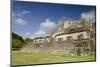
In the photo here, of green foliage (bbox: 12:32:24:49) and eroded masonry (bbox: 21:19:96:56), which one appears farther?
eroded masonry (bbox: 21:19:96:56)

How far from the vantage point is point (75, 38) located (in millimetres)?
2818

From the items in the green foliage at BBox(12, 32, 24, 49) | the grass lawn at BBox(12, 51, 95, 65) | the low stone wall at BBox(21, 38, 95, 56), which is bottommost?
the grass lawn at BBox(12, 51, 95, 65)

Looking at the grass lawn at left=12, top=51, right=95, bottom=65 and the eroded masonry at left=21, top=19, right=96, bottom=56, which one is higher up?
the eroded masonry at left=21, top=19, right=96, bottom=56

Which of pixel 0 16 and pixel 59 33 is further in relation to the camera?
pixel 59 33

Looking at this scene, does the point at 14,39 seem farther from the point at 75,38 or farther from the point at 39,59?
the point at 75,38

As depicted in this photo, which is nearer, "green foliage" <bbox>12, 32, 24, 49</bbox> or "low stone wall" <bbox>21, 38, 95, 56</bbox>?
"green foliage" <bbox>12, 32, 24, 49</bbox>

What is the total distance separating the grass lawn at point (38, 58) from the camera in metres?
2.55

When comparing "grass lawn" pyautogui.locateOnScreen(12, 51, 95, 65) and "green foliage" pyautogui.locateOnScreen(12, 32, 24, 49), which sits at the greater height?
"green foliage" pyautogui.locateOnScreen(12, 32, 24, 49)

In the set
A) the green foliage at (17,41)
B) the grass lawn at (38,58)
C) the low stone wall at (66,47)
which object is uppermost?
the green foliage at (17,41)

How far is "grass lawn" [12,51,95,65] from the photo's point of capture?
2.55m

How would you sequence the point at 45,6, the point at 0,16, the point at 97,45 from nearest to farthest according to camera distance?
the point at 0,16 → the point at 45,6 → the point at 97,45

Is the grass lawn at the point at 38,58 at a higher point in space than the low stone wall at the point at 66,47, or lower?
lower

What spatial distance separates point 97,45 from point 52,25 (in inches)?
27.4

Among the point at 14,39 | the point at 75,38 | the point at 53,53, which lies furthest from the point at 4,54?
the point at 75,38
